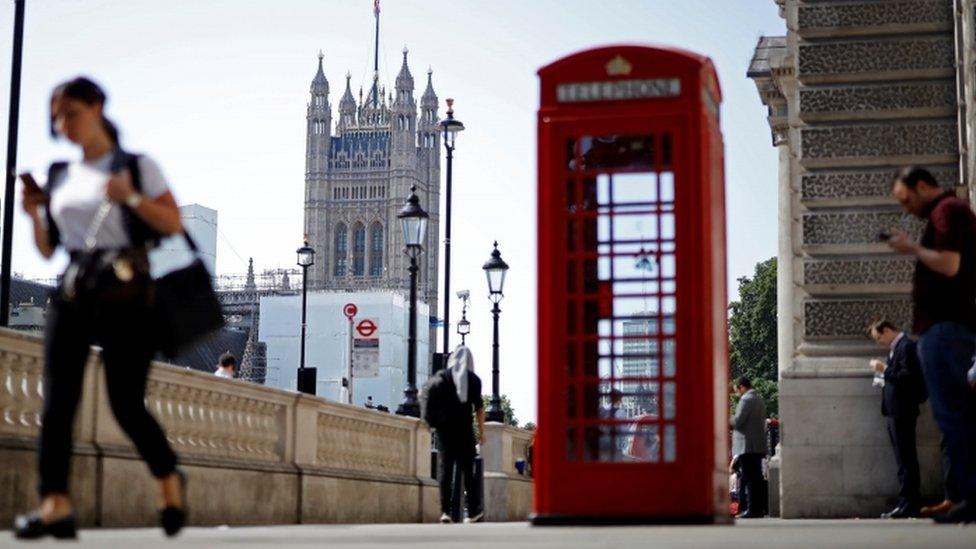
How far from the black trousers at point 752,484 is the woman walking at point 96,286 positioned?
10.6 meters

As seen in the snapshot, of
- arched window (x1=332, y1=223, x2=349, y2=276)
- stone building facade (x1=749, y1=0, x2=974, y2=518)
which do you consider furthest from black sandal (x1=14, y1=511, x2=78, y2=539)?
arched window (x1=332, y1=223, x2=349, y2=276)

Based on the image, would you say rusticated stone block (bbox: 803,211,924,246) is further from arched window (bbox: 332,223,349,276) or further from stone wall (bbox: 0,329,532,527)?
arched window (bbox: 332,223,349,276)

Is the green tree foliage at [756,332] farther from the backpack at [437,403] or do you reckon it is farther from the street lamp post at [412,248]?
the backpack at [437,403]

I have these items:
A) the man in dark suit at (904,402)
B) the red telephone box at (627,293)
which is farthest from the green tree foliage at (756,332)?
the red telephone box at (627,293)

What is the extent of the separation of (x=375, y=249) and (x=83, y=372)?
559ft

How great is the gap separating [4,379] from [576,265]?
3880 millimetres

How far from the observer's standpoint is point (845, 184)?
14422mm

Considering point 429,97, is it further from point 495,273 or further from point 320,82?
point 495,273

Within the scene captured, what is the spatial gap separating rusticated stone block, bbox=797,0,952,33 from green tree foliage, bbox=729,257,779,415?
63481 millimetres

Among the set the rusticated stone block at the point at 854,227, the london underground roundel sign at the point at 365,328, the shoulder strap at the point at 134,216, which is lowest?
the shoulder strap at the point at 134,216

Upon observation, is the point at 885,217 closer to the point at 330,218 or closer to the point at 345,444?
the point at 345,444

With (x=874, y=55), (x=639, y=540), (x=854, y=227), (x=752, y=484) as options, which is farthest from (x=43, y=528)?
(x=752, y=484)

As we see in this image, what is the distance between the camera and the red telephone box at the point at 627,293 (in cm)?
948

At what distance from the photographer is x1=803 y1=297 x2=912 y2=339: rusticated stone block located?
46.4 feet
